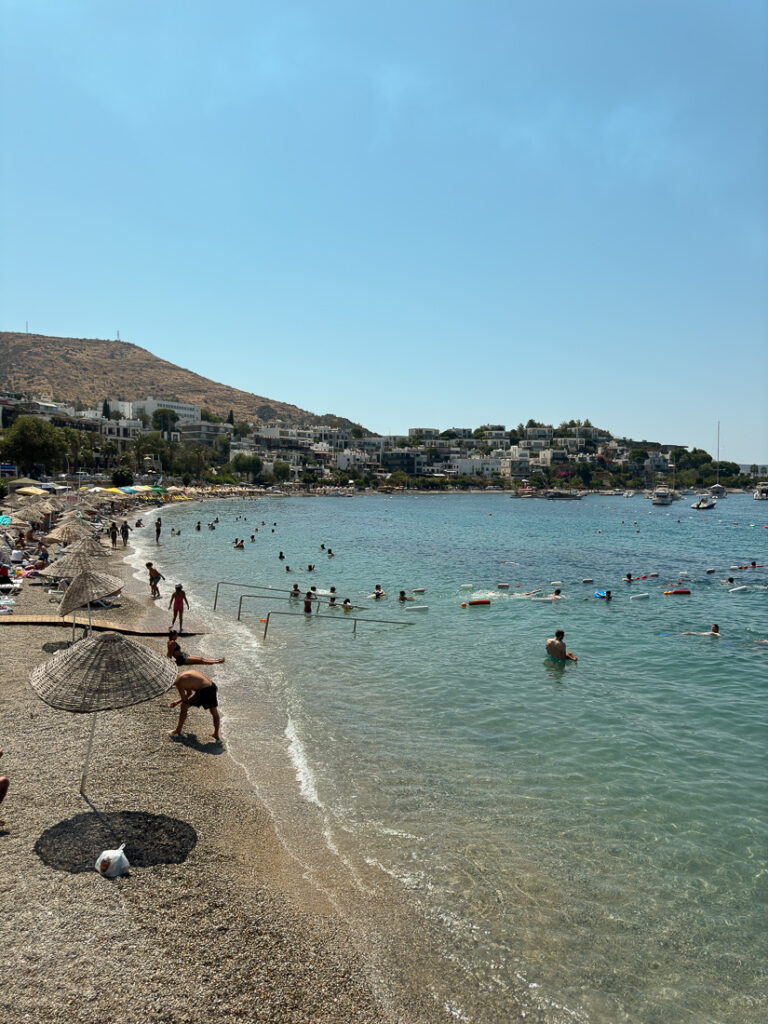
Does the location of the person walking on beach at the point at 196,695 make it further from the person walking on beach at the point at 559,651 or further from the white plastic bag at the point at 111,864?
the person walking on beach at the point at 559,651

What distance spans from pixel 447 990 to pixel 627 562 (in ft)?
137

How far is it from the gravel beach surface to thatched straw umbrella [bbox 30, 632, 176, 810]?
168 cm

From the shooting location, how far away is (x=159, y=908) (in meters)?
6.63

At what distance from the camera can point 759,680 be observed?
57.9 feet

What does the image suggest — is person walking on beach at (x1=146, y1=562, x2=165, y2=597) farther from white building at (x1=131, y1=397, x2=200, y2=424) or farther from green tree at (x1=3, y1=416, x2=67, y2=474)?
white building at (x1=131, y1=397, x2=200, y2=424)

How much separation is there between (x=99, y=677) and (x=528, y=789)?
7.19 metres

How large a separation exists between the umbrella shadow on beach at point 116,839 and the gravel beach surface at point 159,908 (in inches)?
0.9

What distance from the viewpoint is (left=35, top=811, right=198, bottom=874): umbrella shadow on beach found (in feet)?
23.9

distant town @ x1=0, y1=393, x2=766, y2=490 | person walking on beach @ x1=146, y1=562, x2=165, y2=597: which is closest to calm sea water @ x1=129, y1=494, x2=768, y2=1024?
person walking on beach @ x1=146, y1=562, x2=165, y2=597

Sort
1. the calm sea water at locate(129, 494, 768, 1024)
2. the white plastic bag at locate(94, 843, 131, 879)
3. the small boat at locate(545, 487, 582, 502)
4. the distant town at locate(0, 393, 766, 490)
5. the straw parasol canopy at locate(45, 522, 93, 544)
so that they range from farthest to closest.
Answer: the small boat at locate(545, 487, 582, 502), the distant town at locate(0, 393, 766, 490), the straw parasol canopy at locate(45, 522, 93, 544), the white plastic bag at locate(94, 843, 131, 879), the calm sea water at locate(129, 494, 768, 1024)

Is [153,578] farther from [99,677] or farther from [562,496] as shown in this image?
[562,496]

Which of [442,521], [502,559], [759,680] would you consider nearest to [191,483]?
[442,521]

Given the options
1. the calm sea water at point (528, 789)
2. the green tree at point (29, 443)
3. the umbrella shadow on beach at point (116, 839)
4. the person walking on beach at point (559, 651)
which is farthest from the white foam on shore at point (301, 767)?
the green tree at point (29, 443)

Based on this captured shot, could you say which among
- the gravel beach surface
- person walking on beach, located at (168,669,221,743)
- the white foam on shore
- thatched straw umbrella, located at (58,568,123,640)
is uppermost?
thatched straw umbrella, located at (58,568,123,640)
